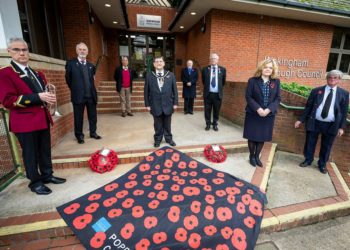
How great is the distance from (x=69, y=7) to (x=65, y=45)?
1.04m

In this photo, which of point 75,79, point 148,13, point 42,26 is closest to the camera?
point 75,79

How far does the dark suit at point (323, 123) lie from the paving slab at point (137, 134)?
3.98ft

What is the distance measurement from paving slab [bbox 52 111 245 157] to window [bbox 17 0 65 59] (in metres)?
1.88

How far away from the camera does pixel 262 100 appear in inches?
115

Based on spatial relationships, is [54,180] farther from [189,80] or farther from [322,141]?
[189,80]

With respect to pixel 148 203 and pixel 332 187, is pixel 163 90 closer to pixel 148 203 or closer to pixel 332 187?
pixel 148 203

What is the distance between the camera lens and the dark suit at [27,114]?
1991mm

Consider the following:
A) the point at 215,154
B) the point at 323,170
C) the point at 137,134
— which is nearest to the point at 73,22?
the point at 137,134

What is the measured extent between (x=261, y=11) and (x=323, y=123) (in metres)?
5.09

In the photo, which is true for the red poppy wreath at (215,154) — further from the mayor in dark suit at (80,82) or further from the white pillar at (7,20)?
the white pillar at (7,20)

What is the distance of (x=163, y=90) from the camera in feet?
11.3

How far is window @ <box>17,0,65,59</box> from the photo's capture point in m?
3.62

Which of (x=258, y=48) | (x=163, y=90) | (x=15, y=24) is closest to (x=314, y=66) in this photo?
(x=258, y=48)

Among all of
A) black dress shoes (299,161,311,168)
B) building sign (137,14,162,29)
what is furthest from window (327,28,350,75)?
black dress shoes (299,161,311,168)
